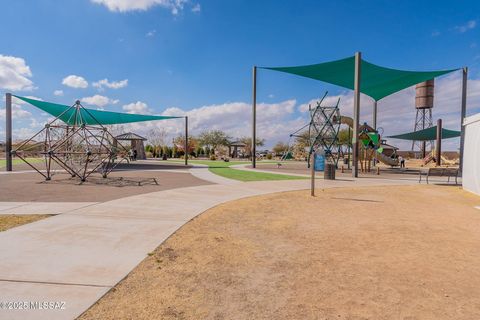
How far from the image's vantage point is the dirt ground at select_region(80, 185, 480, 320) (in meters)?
2.58

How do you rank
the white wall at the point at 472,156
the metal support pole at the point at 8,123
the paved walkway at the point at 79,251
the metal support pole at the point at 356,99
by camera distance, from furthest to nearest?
the metal support pole at the point at 8,123, the metal support pole at the point at 356,99, the white wall at the point at 472,156, the paved walkway at the point at 79,251

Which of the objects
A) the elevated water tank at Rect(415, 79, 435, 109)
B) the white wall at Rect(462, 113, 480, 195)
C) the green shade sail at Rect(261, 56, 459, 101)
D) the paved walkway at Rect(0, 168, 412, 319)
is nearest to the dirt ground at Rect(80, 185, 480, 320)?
the paved walkway at Rect(0, 168, 412, 319)

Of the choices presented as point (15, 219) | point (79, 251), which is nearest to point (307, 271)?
point (79, 251)

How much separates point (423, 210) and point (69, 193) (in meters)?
11.4

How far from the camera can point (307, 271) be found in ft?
11.3

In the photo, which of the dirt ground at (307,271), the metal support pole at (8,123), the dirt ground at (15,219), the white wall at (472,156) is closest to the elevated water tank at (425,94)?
the white wall at (472,156)

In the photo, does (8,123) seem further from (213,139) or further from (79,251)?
(213,139)

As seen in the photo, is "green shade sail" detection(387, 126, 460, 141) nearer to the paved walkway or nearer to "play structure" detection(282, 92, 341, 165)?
"play structure" detection(282, 92, 341, 165)

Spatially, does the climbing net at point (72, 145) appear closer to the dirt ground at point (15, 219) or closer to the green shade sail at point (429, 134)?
the dirt ground at point (15, 219)

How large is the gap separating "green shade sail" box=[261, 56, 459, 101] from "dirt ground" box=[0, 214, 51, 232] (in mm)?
17670

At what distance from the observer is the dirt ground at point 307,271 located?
8.46ft

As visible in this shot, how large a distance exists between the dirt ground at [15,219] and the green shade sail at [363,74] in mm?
17670

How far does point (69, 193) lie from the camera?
9.01 metres

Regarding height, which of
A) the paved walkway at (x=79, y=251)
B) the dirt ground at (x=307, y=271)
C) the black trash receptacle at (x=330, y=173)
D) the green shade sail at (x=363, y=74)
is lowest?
the dirt ground at (x=307, y=271)
